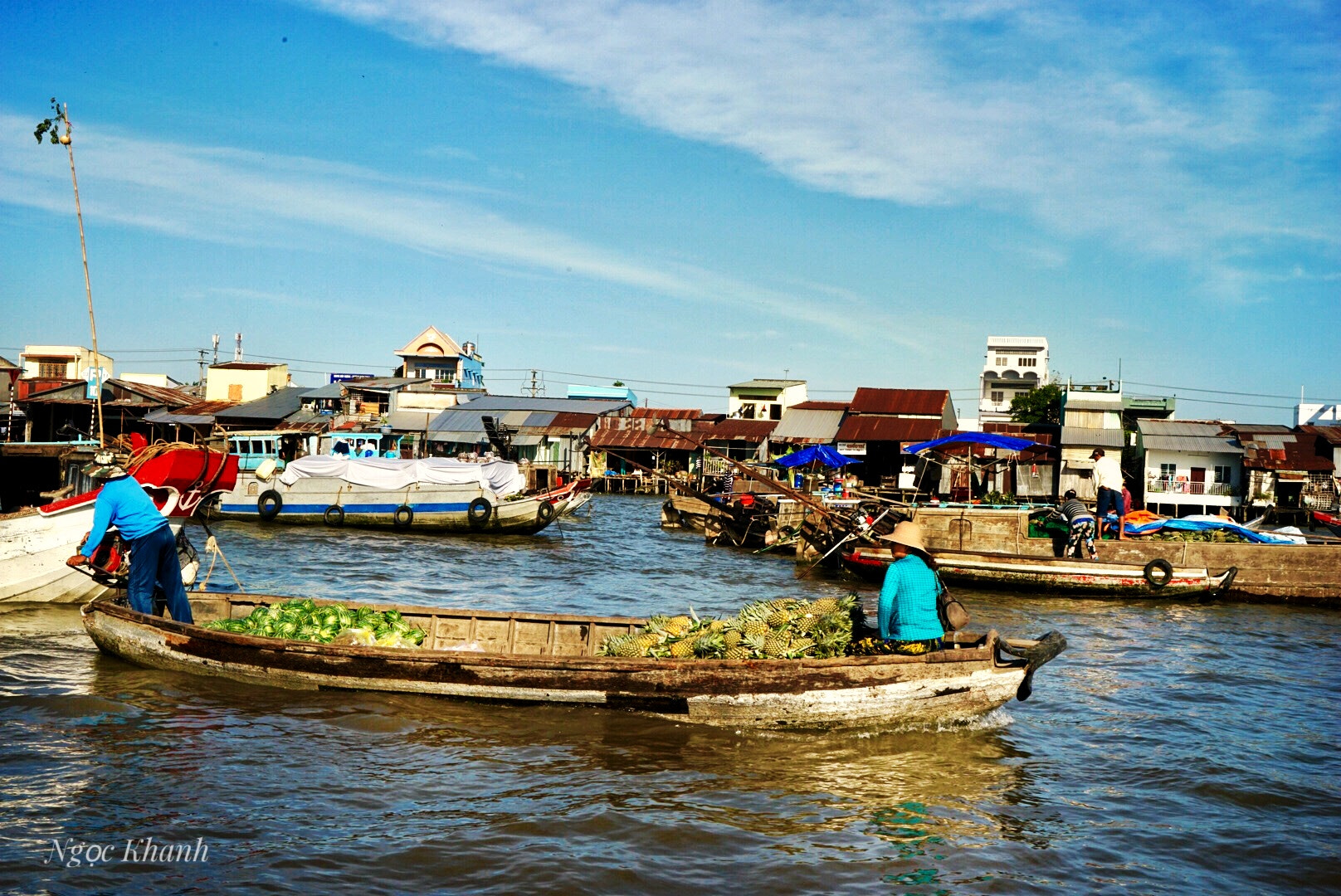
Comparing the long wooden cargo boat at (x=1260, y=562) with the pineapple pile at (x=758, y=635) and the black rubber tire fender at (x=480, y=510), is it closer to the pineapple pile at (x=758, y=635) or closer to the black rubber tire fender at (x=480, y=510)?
the pineapple pile at (x=758, y=635)

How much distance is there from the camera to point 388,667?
8.62 metres

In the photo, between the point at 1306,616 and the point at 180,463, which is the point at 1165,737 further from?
the point at 180,463

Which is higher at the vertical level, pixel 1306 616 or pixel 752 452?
pixel 752 452

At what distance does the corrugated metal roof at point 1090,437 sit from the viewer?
40344 millimetres

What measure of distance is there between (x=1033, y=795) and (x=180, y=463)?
36.3 feet

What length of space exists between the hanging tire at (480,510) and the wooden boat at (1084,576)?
13333mm

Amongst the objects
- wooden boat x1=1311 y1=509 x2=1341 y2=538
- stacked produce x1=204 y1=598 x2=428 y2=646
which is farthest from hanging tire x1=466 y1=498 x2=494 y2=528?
wooden boat x1=1311 y1=509 x2=1341 y2=538

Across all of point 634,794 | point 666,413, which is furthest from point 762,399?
point 634,794

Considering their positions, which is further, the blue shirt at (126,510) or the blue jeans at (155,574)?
the blue jeans at (155,574)

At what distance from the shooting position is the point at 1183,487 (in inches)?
1586

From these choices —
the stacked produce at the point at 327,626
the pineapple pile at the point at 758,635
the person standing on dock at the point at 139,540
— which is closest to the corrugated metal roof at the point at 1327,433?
the pineapple pile at the point at 758,635

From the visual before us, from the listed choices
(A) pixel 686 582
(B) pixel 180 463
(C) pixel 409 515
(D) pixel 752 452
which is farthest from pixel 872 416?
(B) pixel 180 463

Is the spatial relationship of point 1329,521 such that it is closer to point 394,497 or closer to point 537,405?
point 394,497

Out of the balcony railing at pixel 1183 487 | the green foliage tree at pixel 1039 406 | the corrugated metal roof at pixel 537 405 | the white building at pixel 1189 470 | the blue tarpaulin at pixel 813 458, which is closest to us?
the blue tarpaulin at pixel 813 458
